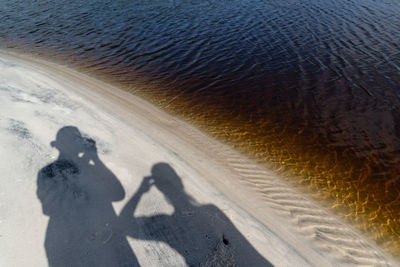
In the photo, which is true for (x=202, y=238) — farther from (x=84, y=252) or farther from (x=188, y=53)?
(x=188, y=53)

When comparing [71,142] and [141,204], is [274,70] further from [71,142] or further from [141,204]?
[71,142]

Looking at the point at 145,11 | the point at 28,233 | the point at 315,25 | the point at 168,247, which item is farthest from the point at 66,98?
the point at 315,25

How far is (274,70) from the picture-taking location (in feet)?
39.6

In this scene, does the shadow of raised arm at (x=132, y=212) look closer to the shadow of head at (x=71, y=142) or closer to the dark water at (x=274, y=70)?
the shadow of head at (x=71, y=142)

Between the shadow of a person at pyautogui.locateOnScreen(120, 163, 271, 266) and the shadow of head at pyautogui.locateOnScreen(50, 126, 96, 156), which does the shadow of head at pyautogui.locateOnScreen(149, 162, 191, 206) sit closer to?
the shadow of a person at pyautogui.locateOnScreen(120, 163, 271, 266)

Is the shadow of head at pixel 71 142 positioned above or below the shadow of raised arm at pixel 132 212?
above

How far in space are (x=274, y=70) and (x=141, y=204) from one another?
1026cm

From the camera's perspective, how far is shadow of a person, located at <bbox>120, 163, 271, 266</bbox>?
429 cm

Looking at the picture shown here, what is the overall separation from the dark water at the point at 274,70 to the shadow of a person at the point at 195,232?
10.4ft

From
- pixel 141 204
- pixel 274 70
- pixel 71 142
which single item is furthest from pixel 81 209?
pixel 274 70

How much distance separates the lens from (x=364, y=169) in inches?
278

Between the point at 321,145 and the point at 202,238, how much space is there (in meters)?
5.77

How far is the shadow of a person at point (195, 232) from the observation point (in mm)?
4293

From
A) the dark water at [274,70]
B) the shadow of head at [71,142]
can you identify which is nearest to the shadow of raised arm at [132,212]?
the shadow of head at [71,142]
